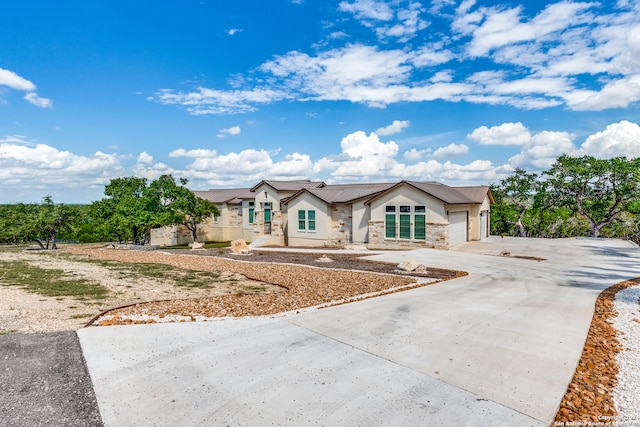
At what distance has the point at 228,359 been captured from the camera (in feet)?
19.0

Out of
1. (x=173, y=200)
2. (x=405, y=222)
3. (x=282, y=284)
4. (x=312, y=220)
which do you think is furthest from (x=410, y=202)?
(x=173, y=200)

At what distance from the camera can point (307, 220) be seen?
28.1 metres

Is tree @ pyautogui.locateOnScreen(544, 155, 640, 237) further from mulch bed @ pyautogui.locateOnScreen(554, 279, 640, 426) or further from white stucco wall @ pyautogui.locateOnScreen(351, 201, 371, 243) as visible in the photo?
mulch bed @ pyautogui.locateOnScreen(554, 279, 640, 426)

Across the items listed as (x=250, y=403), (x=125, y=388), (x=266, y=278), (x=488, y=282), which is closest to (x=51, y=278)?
(x=266, y=278)

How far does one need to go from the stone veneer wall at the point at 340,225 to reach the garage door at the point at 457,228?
22.8 feet

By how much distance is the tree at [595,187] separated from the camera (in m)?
26.4

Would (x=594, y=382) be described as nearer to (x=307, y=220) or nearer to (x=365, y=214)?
(x=365, y=214)

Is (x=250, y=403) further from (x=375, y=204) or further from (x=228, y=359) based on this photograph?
(x=375, y=204)

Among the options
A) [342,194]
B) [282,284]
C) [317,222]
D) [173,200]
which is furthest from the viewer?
[173,200]

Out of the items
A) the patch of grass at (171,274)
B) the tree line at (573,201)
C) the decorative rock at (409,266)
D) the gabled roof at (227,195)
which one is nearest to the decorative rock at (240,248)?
the patch of grass at (171,274)

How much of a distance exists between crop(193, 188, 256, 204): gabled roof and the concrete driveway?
28.3 m

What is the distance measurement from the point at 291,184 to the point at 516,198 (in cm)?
2018

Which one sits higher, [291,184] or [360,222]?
[291,184]

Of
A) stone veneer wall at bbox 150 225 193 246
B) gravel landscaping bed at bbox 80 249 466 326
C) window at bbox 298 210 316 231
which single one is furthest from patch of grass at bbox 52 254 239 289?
stone veneer wall at bbox 150 225 193 246
